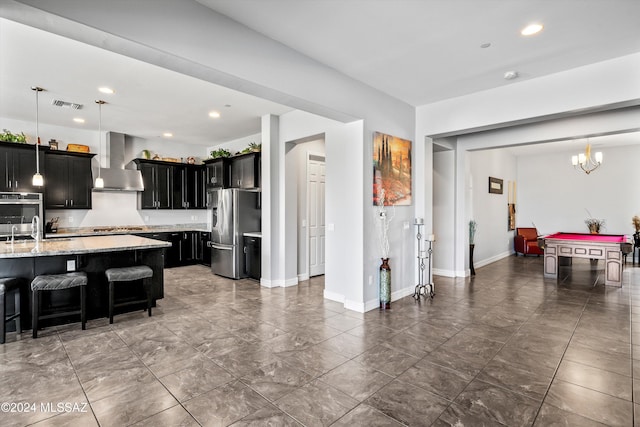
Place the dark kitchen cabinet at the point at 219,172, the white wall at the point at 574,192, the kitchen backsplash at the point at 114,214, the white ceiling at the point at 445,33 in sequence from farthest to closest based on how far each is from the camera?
the white wall at the point at 574,192
the dark kitchen cabinet at the point at 219,172
the kitchen backsplash at the point at 114,214
the white ceiling at the point at 445,33

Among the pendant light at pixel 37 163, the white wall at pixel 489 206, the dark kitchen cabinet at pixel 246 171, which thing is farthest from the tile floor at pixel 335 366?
the white wall at pixel 489 206

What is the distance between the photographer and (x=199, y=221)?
858cm

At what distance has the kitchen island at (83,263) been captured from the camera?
354 centimetres

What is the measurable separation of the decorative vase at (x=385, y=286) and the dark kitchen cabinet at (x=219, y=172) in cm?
431

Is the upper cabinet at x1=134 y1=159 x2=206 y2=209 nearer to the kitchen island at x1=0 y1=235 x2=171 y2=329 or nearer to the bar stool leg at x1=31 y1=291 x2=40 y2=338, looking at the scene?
the kitchen island at x1=0 y1=235 x2=171 y2=329

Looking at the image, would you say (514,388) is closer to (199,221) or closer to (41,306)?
(41,306)

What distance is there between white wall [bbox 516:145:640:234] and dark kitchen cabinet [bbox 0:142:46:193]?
39.6 ft

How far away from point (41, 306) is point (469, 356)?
462 centimetres

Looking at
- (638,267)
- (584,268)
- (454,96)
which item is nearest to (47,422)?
(454,96)

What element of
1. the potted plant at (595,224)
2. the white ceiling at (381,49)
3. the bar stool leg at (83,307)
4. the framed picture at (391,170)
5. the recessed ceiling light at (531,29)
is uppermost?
the white ceiling at (381,49)

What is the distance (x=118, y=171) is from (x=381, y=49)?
602 cm

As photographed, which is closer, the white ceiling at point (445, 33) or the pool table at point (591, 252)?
the white ceiling at point (445, 33)

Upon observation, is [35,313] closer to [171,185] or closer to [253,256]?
[253,256]

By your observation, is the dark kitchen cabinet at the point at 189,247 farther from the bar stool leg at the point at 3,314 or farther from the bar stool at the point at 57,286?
the bar stool leg at the point at 3,314
